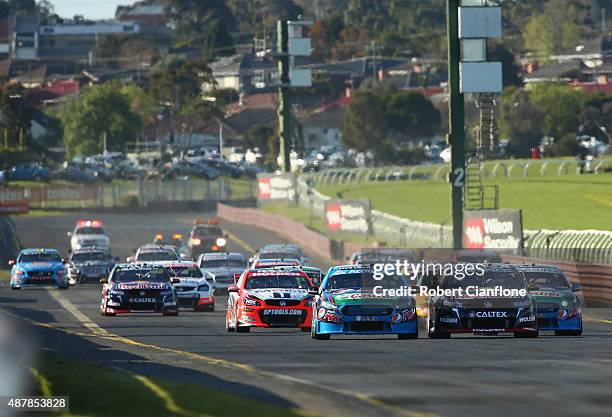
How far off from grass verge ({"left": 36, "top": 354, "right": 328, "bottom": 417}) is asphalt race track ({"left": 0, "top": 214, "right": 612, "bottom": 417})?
599 mm

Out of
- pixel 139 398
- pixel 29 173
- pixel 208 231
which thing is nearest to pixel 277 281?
pixel 139 398

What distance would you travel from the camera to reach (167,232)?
8644 cm

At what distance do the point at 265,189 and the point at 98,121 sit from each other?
65.4m

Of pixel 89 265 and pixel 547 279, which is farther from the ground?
pixel 547 279

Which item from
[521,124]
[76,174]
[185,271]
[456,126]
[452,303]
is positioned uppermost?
[456,126]

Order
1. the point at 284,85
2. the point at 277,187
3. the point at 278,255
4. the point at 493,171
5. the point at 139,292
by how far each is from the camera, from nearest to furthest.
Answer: the point at 139,292 → the point at 278,255 → the point at 284,85 → the point at 277,187 → the point at 493,171

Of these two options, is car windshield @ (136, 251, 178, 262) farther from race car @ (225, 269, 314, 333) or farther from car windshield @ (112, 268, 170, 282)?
race car @ (225, 269, 314, 333)

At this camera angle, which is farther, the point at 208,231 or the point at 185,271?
the point at 208,231

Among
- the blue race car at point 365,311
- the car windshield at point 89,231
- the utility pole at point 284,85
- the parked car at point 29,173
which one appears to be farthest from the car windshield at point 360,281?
the parked car at point 29,173

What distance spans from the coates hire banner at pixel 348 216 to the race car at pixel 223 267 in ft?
55.2

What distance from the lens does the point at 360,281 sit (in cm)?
2841

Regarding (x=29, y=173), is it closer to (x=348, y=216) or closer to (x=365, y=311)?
(x=348, y=216)

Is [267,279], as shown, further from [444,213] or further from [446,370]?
[444,213]

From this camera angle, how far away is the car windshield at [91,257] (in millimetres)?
57938
